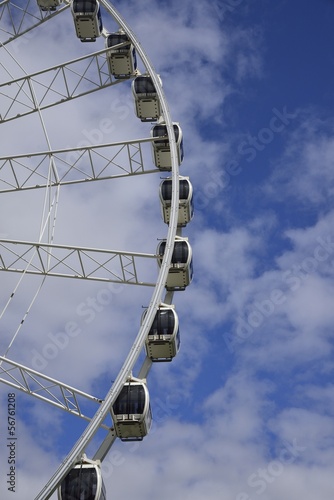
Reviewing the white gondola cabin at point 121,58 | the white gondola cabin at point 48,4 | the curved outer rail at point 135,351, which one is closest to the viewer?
the curved outer rail at point 135,351

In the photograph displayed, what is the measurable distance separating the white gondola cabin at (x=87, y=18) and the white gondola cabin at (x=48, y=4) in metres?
1.13

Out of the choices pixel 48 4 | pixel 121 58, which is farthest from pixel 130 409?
pixel 48 4

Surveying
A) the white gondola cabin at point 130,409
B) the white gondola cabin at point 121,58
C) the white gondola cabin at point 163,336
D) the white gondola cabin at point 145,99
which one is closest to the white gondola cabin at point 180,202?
the white gondola cabin at point 145,99

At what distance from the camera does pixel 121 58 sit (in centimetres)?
2552

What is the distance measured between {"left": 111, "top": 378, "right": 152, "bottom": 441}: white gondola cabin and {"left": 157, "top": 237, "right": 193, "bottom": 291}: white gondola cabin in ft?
12.8

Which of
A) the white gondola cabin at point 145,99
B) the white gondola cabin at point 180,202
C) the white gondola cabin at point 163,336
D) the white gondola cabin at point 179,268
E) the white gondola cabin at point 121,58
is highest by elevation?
the white gondola cabin at point 121,58

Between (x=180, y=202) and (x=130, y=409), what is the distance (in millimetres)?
7487

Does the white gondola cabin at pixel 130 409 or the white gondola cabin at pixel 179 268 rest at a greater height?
the white gondola cabin at pixel 179 268

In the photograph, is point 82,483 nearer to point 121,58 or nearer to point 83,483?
point 83,483

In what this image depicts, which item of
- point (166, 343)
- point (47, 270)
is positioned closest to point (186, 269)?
point (166, 343)

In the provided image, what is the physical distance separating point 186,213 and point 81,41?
794 cm

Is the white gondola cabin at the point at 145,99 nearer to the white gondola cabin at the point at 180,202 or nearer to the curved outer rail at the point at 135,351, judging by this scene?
the curved outer rail at the point at 135,351

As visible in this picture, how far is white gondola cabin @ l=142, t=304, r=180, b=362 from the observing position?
19203mm

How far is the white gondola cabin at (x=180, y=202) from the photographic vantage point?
22766 millimetres
